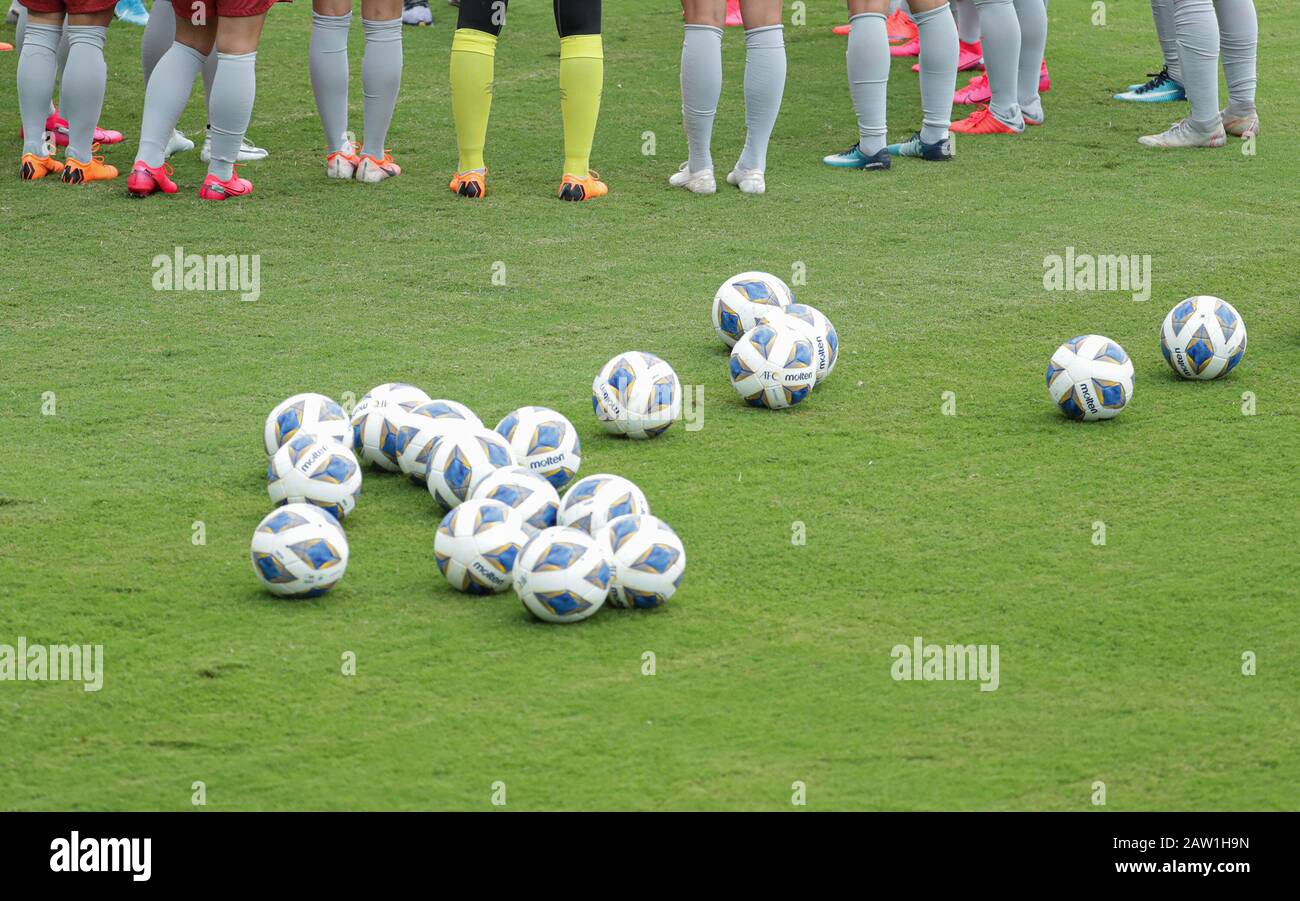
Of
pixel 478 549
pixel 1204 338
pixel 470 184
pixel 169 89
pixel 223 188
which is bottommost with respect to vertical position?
pixel 478 549

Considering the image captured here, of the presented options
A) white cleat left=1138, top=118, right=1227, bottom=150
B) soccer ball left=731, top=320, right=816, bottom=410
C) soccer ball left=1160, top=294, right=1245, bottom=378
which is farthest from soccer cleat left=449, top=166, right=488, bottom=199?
white cleat left=1138, top=118, right=1227, bottom=150

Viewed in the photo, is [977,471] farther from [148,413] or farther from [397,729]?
[148,413]

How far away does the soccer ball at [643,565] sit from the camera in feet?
15.5

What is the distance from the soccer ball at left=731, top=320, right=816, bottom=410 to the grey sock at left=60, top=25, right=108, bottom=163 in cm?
484

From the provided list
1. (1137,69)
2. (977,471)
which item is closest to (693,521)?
(977,471)

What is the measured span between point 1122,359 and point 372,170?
526 cm

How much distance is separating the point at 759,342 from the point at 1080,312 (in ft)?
6.62

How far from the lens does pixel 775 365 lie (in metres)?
6.38

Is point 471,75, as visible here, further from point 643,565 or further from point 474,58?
point 643,565

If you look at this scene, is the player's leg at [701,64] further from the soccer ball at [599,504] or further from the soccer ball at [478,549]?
the soccer ball at [478,549]

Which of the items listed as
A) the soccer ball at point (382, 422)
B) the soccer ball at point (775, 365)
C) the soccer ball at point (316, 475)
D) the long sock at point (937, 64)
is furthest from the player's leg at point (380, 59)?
the soccer ball at point (316, 475)

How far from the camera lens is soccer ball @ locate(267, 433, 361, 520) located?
5.30 metres

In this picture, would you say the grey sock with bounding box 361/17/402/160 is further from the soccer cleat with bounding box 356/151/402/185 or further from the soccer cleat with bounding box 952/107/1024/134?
the soccer cleat with bounding box 952/107/1024/134

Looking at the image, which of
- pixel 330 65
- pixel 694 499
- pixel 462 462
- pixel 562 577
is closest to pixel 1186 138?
pixel 330 65
